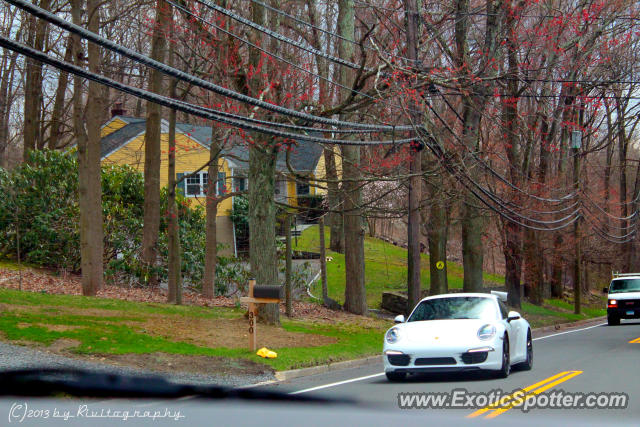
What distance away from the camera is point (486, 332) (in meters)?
11.2

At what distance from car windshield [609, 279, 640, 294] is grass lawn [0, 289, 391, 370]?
14.1 meters

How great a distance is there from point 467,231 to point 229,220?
18328mm

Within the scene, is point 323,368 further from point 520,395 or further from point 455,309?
point 520,395

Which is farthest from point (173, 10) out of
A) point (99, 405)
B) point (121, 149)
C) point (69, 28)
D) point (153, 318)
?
point (121, 149)

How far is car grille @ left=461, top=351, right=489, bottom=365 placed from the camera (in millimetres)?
10914

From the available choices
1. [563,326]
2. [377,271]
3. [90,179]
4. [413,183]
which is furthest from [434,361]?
[377,271]

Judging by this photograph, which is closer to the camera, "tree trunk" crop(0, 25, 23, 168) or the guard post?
the guard post

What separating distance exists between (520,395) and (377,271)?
31560mm

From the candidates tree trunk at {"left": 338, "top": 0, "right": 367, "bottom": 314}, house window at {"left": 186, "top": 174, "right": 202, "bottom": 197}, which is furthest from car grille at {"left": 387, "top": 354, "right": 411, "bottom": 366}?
house window at {"left": 186, "top": 174, "right": 202, "bottom": 197}

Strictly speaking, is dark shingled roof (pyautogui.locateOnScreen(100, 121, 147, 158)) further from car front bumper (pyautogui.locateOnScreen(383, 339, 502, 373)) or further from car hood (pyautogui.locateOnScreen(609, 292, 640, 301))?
car front bumper (pyautogui.locateOnScreen(383, 339, 502, 373))

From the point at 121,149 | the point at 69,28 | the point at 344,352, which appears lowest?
the point at 344,352

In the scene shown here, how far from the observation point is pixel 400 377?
1154 centimetres

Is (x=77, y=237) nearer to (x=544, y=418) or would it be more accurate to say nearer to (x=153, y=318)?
(x=153, y=318)

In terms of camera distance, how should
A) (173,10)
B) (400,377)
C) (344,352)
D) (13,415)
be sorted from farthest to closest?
(173,10)
(344,352)
(400,377)
(13,415)
